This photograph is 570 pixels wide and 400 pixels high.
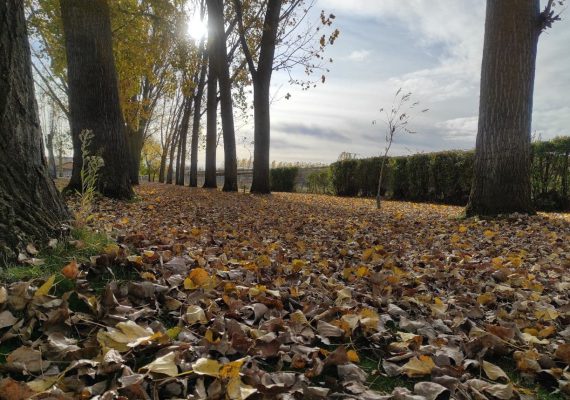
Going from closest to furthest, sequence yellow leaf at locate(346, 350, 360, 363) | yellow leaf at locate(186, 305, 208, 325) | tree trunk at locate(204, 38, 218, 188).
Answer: yellow leaf at locate(346, 350, 360, 363) → yellow leaf at locate(186, 305, 208, 325) → tree trunk at locate(204, 38, 218, 188)

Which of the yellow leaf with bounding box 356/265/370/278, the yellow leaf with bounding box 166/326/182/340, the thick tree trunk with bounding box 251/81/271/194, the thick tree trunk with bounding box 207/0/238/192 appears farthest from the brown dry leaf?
the thick tree trunk with bounding box 207/0/238/192

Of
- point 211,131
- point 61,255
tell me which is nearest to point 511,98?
point 61,255

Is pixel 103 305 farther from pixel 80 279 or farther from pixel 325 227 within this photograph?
pixel 325 227

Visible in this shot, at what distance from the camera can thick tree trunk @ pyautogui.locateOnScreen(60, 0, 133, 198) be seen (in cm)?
612

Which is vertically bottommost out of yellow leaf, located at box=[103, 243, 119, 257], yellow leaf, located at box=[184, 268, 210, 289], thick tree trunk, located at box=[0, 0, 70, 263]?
yellow leaf, located at box=[184, 268, 210, 289]

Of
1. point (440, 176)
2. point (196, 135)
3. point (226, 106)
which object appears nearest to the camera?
point (226, 106)

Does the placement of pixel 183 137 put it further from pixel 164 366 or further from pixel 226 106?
pixel 164 366

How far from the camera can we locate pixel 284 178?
70.6 ft

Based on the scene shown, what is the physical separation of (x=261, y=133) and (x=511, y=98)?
23.1ft

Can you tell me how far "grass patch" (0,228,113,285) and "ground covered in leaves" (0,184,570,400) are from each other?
0.06 meters

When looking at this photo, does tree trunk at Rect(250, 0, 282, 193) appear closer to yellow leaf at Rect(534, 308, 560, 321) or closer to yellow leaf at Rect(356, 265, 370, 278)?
yellow leaf at Rect(356, 265, 370, 278)

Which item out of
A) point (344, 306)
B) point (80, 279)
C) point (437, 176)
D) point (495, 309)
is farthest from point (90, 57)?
point (437, 176)

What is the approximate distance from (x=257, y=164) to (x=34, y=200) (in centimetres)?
944

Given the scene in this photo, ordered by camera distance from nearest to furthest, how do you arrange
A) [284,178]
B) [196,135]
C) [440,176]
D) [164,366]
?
[164,366], [440,176], [196,135], [284,178]
